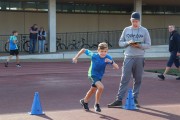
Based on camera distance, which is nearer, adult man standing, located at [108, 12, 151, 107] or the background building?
adult man standing, located at [108, 12, 151, 107]

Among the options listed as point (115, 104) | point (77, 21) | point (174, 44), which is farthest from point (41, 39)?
point (115, 104)

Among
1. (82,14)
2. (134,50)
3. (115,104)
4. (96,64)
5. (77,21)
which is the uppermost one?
(82,14)

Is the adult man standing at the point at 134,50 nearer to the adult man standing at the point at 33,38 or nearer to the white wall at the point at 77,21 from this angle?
the adult man standing at the point at 33,38

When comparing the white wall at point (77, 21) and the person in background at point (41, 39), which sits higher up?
the white wall at point (77, 21)

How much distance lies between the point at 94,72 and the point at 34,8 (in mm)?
22577

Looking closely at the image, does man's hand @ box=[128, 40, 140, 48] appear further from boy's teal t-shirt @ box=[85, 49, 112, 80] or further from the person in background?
the person in background

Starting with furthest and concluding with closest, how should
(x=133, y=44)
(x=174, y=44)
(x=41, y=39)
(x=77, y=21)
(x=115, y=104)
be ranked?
(x=77, y=21) < (x=41, y=39) < (x=174, y=44) < (x=115, y=104) < (x=133, y=44)

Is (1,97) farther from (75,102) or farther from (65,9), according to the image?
(65,9)

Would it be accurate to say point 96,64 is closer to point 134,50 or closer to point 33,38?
point 134,50

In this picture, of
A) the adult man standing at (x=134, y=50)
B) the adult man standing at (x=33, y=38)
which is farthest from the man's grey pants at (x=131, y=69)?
the adult man standing at (x=33, y=38)

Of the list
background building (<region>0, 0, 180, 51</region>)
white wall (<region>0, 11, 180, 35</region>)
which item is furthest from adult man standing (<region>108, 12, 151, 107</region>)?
white wall (<region>0, 11, 180, 35</region>)

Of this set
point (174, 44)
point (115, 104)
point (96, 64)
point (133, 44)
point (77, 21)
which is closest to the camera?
point (96, 64)

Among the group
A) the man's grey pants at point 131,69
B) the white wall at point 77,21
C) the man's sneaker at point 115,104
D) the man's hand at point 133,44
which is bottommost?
the man's sneaker at point 115,104

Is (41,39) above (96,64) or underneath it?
above
